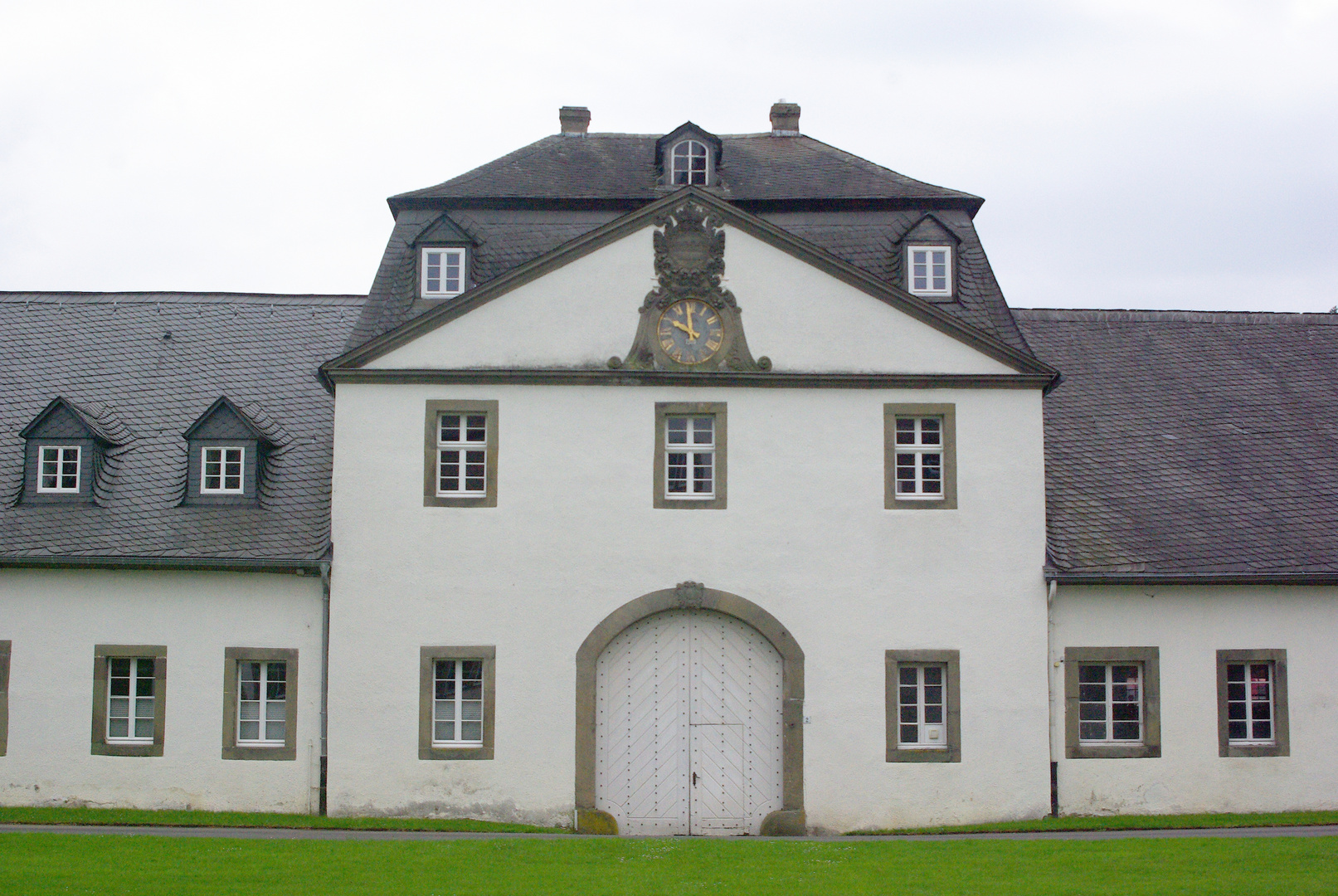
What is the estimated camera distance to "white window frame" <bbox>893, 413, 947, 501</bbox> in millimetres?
20484

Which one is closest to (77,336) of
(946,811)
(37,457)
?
(37,457)

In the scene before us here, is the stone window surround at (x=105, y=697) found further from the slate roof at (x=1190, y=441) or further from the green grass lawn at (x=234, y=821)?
the slate roof at (x=1190, y=441)

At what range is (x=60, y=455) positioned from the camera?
71.8ft

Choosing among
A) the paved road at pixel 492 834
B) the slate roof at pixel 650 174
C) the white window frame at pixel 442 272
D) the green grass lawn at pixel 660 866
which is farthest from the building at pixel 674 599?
the green grass lawn at pixel 660 866

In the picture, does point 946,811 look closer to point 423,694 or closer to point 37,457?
point 423,694

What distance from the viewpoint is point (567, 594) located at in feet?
65.9

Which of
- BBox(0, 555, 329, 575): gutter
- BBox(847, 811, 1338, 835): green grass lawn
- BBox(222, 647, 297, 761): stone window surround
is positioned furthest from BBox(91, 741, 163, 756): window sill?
BBox(847, 811, 1338, 835): green grass lawn

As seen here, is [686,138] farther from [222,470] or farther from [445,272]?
[222,470]

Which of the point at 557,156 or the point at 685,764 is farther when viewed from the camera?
the point at 557,156

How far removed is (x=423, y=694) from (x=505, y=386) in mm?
4573

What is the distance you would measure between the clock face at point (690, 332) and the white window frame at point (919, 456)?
296cm

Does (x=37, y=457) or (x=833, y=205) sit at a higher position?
(x=833, y=205)

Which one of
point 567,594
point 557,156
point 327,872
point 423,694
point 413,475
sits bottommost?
point 327,872

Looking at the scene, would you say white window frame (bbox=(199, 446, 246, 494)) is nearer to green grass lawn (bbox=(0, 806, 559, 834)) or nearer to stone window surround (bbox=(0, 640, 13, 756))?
stone window surround (bbox=(0, 640, 13, 756))
